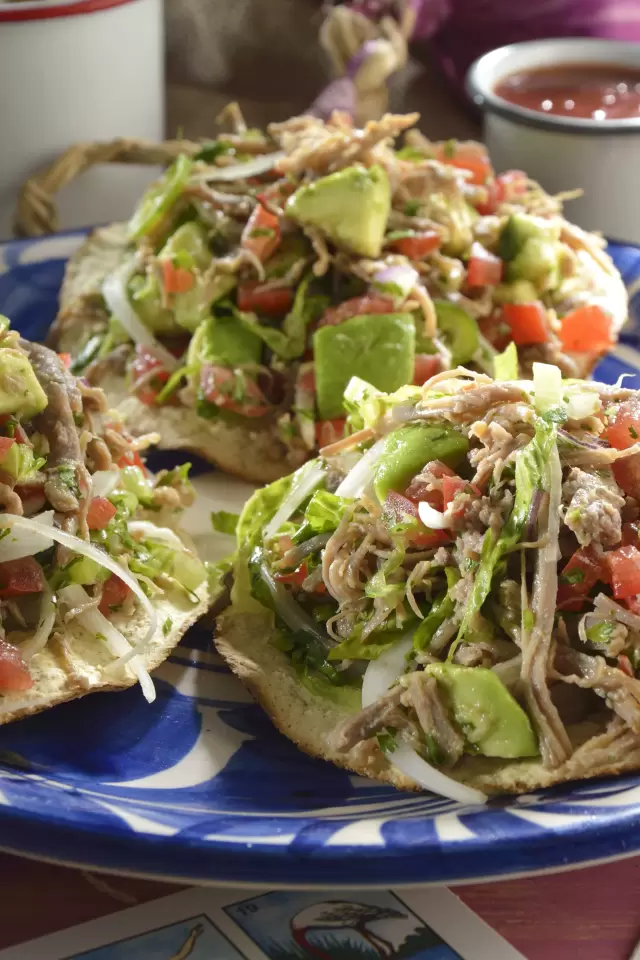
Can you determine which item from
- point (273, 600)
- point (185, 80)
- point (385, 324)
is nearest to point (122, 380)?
point (385, 324)

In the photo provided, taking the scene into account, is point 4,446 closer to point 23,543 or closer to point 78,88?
point 23,543

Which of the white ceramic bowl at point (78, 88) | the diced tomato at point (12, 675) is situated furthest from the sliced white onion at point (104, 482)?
the white ceramic bowl at point (78, 88)

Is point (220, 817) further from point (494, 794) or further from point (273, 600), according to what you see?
point (273, 600)

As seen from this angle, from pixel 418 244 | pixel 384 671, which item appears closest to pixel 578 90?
pixel 418 244

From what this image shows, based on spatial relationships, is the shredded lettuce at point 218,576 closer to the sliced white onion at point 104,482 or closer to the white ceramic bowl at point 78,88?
the sliced white onion at point 104,482

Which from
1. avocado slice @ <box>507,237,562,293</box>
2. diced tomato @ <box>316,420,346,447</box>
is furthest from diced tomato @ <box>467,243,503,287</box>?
diced tomato @ <box>316,420,346,447</box>

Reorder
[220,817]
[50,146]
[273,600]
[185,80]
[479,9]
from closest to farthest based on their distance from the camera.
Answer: [220,817] < [273,600] < [50,146] < [479,9] < [185,80]
